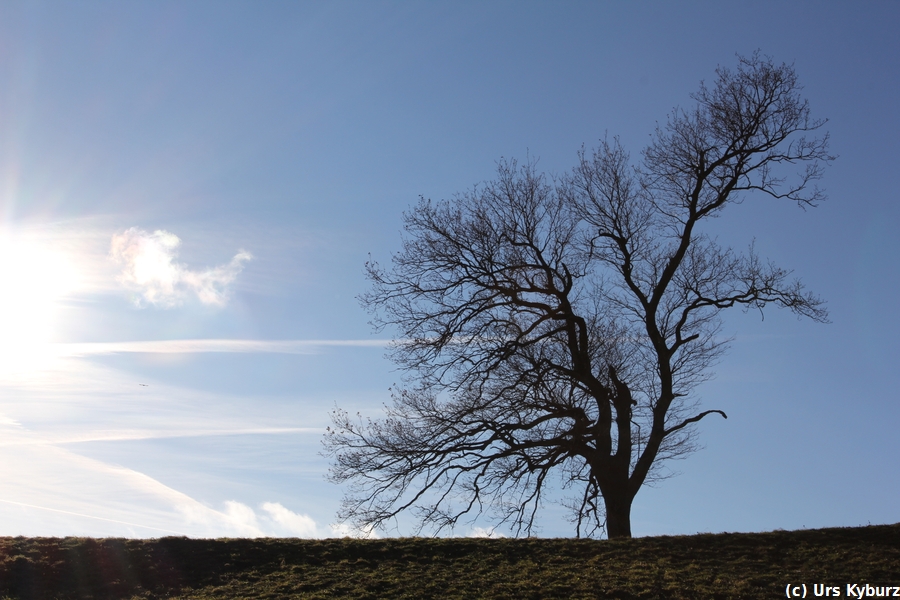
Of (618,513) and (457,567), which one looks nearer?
(457,567)

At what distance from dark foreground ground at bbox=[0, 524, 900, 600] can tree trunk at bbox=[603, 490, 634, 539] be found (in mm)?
1882

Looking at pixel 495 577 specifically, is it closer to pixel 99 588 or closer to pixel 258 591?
pixel 258 591

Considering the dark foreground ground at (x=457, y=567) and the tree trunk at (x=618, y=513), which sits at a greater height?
the tree trunk at (x=618, y=513)

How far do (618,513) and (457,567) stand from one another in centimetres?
508

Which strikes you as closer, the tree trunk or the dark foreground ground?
the dark foreground ground

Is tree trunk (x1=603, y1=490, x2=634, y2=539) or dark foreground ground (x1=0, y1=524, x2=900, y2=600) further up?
tree trunk (x1=603, y1=490, x2=634, y2=539)

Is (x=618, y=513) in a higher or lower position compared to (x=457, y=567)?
higher

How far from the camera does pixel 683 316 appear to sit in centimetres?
1880

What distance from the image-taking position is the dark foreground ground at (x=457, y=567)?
1186 cm

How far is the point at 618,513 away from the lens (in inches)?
679

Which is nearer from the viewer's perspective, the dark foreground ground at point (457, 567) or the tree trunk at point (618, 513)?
the dark foreground ground at point (457, 567)

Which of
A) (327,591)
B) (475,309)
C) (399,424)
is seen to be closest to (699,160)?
(475,309)

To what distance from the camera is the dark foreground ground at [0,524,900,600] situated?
1186 centimetres

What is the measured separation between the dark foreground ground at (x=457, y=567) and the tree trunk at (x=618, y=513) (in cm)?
188
